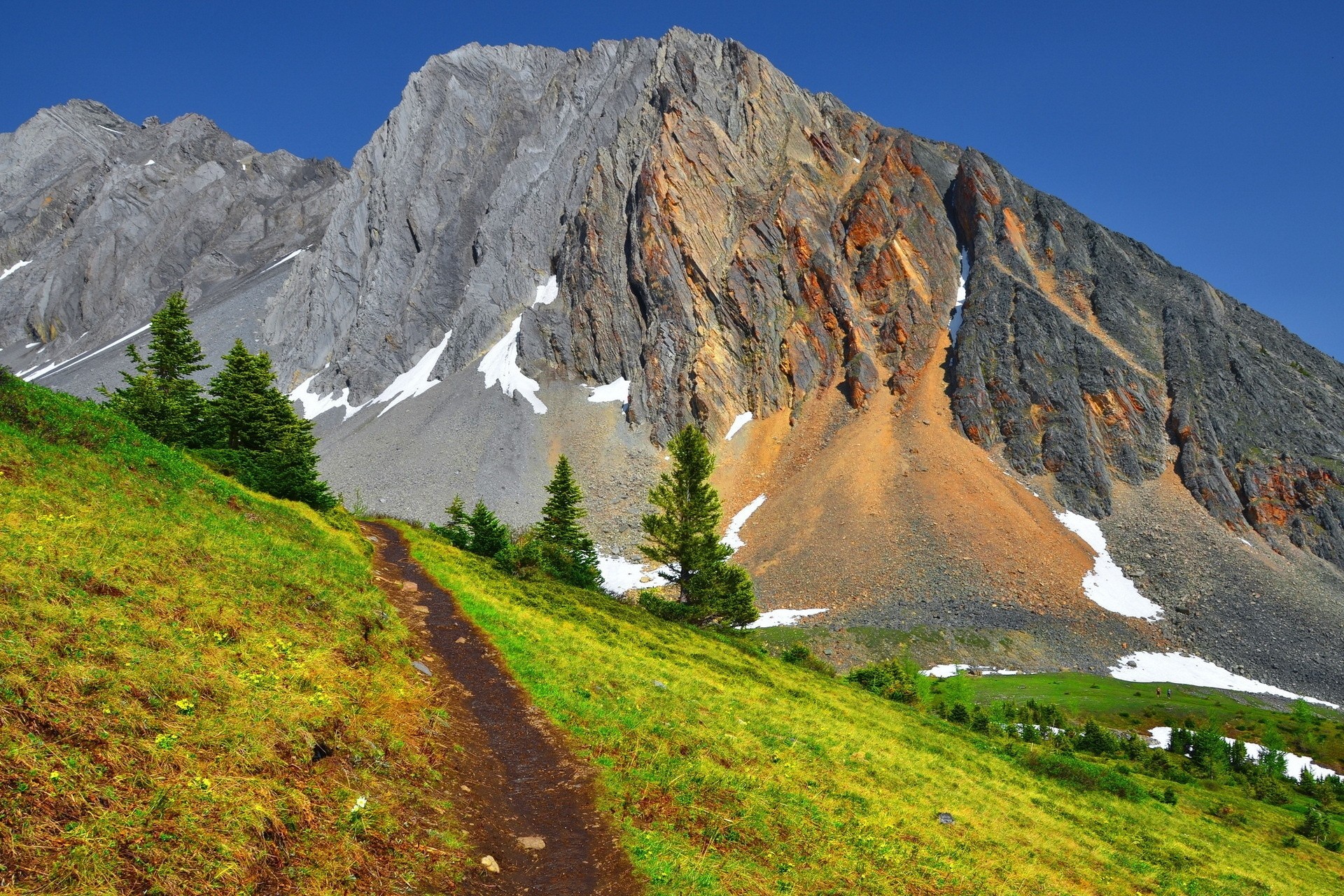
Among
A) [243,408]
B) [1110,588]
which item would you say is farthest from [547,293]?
[1110,588]

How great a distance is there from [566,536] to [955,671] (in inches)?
1289

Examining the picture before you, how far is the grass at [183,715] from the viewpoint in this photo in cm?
588

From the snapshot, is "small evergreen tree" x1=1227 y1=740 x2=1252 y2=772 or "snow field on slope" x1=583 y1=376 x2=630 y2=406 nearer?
"small evergreen tree" x1=1227 y1=740 x2=1252 y2=772

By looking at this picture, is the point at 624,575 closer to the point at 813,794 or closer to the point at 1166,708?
the point at 1166,708

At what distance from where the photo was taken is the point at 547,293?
11938 cm

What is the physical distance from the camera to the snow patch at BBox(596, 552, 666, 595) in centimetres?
6819

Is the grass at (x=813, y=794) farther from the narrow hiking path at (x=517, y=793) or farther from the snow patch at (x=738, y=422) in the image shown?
the snow patch at (x=738, y=422)

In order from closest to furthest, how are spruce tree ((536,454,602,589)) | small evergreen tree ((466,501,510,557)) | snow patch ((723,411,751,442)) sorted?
small evergreen tree ((466,501,510,557))
spruce tree ((536,454,602,589))
snow patch ((723,411,751,442))

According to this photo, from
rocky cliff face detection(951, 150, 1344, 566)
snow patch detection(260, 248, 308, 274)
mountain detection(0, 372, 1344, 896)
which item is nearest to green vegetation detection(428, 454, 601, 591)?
mountain detection(0, 372, 1344, 896)

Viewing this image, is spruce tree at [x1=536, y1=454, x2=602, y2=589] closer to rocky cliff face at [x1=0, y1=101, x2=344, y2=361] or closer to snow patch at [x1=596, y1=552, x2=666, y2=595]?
snow patch at [x1=596, y1=552, x2=666, y2=595]

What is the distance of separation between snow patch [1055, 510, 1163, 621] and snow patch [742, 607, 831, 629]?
26.8 metres

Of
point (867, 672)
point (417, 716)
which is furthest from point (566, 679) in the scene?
point (867, 672)

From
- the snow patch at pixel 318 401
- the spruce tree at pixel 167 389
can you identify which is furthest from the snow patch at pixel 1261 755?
the snow patch at pixel 318 401

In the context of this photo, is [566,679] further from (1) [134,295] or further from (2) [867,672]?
(1) [134,295]
